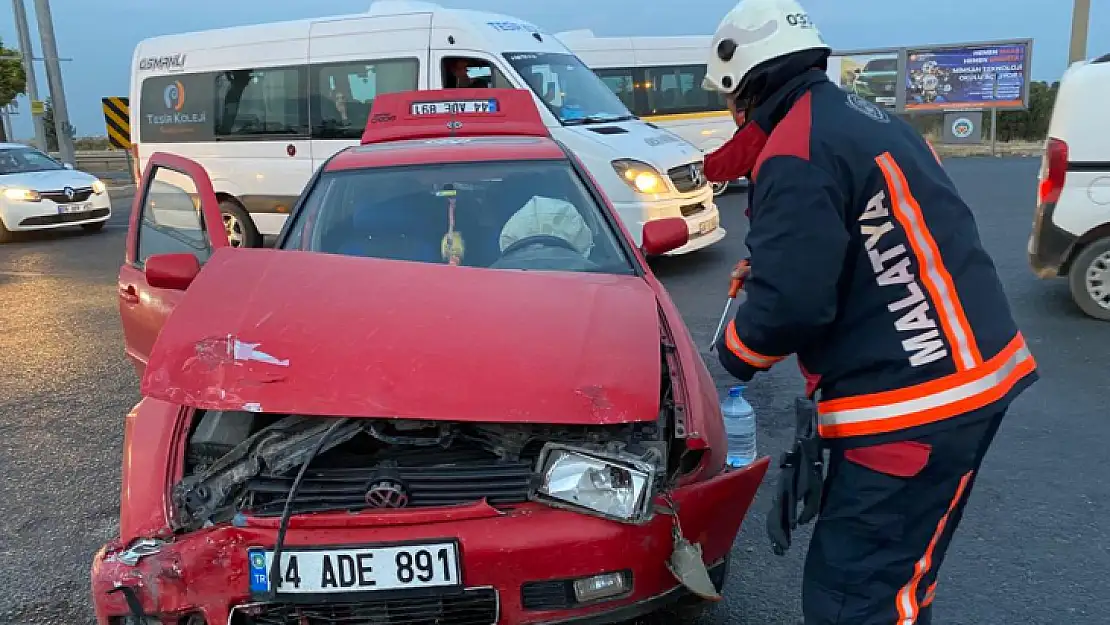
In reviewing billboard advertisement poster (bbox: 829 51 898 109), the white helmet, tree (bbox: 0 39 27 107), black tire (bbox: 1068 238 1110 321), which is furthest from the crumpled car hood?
tree (bbox: 0 39 27 107)

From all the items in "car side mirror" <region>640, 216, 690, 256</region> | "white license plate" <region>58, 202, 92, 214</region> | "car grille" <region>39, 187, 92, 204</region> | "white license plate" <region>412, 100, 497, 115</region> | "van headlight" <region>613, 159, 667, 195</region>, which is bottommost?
"white license plate" <region>58, 202, 92, 214</region>

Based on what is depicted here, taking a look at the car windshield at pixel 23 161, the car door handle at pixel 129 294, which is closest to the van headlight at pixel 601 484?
the car door handle at pixel 129 294

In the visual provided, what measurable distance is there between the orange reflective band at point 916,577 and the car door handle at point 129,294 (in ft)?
11.2

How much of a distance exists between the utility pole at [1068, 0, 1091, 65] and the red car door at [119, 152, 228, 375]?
2134 centimetres

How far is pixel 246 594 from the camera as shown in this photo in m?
2.09

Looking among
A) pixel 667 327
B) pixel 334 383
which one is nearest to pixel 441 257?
pixel 667 327

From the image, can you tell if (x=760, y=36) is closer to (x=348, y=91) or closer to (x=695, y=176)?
(x=695, y=176)

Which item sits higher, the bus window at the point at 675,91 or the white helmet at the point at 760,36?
the white helmet at the point at 760,36

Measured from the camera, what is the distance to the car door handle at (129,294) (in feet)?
12.6

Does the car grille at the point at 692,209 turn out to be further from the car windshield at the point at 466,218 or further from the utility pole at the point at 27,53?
the utility pole at the point at 27,53

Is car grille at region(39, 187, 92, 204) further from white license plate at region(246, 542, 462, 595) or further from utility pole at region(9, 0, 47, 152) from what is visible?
white license plate at region(246, 542, 462, 595)

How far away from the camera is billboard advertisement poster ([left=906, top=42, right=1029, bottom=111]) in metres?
21.2

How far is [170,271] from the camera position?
3.24 meters

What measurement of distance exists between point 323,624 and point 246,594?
0.21 metres
